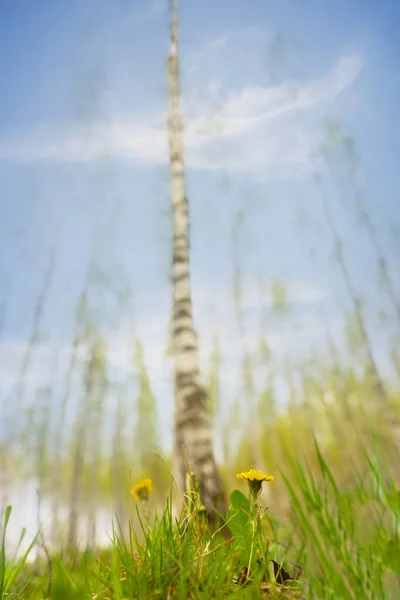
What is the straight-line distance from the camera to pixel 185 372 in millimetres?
4582

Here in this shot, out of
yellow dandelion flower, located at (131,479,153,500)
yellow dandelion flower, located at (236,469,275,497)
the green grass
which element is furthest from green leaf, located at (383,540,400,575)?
A: yellow dandelion flower, located at (131,479,153,500)

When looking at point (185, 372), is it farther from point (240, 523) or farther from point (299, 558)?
point (299, 558)

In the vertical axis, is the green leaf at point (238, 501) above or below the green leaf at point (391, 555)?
above

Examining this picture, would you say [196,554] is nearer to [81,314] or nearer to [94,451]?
[81,314]

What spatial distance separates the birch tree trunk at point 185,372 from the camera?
3.90 m

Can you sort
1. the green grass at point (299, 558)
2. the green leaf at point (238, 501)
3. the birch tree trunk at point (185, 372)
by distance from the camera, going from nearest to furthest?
the green grass at point (299, 558)
the green leaf at point (238, 501)
the birch tree trunk at point (185, 372)

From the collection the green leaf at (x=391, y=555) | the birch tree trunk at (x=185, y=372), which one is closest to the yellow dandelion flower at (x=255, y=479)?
the green leaf at (x=391, y=555)

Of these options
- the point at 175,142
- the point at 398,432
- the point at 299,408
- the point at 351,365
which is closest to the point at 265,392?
the point at 299,408

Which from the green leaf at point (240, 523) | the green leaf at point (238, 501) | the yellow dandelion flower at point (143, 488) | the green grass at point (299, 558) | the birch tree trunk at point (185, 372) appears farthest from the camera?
the birch tree trunk at point (185, 372)

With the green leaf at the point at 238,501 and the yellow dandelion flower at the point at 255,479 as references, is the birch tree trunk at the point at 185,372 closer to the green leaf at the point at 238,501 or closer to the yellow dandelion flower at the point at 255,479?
the green leaf at the point at 238,501

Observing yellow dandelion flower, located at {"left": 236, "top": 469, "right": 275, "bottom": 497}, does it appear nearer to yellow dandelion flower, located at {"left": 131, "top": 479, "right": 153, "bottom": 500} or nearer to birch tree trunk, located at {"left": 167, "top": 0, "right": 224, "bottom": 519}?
yellow dandelion flower, located at {"left": 131, "top": 479, "right": 153, "bottom": 500}

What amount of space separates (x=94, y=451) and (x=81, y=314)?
8.62m

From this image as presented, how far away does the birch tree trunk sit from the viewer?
390 cm

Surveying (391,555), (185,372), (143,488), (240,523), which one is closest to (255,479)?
(240,523)
